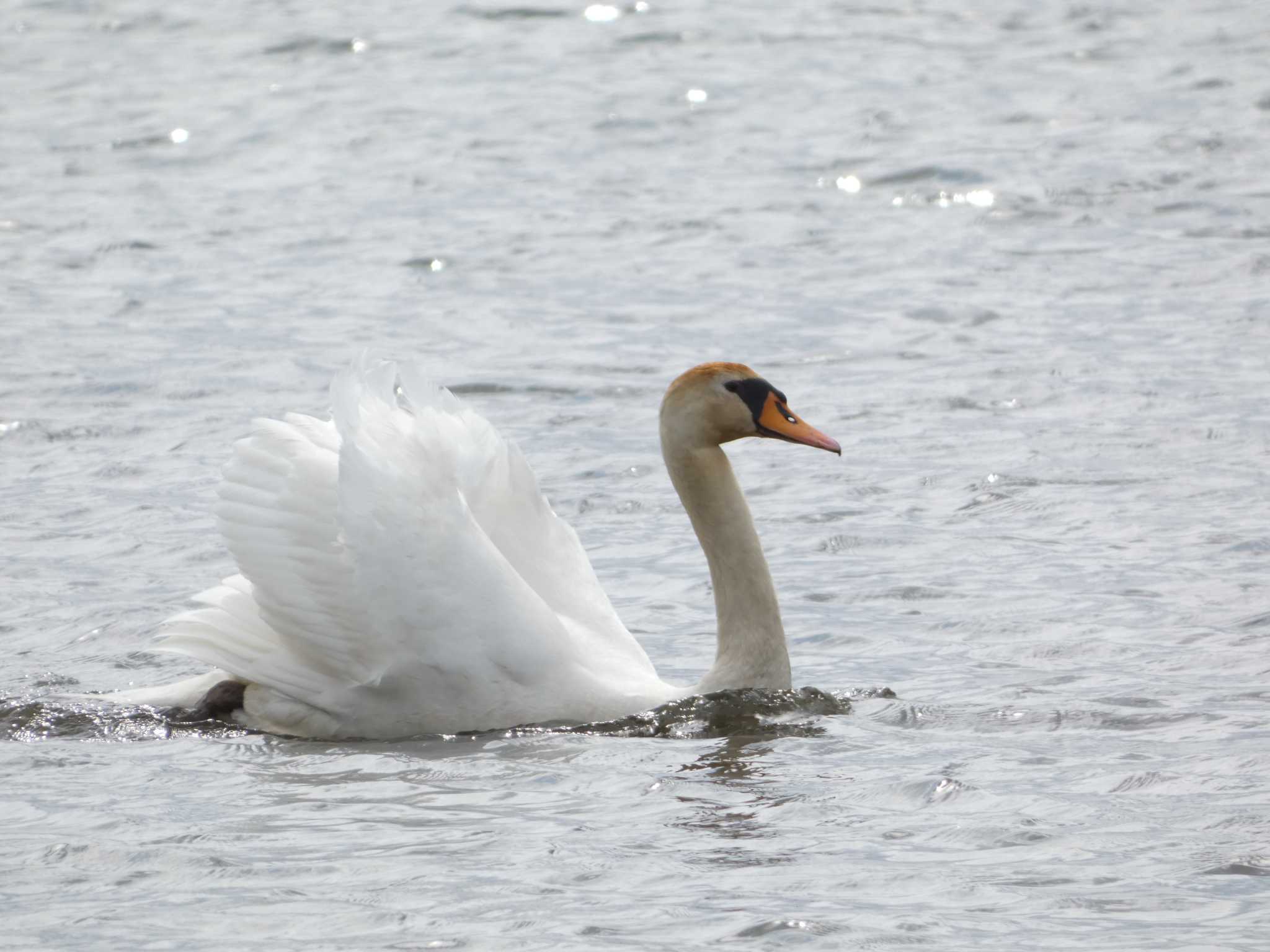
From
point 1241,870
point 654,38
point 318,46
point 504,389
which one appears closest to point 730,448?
point 504,389

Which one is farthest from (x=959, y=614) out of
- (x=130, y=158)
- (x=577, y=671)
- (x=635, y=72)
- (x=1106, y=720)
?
(x=635, y=72)

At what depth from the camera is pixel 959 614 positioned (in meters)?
9.19

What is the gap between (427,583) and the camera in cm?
753

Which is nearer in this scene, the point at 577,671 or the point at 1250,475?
the point at 577,671

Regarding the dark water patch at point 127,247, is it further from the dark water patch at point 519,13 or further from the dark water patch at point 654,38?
the dark water patch at point 519,13

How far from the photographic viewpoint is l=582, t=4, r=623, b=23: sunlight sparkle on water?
25109 mm

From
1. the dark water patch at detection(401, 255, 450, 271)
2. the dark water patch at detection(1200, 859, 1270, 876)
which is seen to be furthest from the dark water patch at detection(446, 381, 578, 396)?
the dark water patch at detection(1200, 859, 1270, 876)

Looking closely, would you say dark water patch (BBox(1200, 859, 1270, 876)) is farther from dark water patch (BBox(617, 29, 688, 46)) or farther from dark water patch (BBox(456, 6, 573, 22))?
dark water patch (BBox(456, 6, 573, 22))

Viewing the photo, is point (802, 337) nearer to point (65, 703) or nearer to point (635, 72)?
point (65, 703)

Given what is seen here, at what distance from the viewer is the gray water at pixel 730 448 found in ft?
20.7

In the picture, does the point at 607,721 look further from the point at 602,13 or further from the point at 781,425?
the point at 602,13

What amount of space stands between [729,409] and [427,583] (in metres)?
1.24

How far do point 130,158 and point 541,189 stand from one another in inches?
150

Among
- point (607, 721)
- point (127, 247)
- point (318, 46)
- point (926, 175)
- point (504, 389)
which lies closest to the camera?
point (607, 721)
